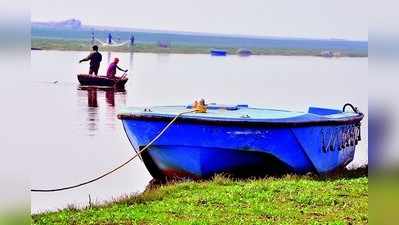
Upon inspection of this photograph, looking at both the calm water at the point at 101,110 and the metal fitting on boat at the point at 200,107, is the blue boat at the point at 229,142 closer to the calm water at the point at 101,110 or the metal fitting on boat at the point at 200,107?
the metal fitting on boat at the point at 200,107

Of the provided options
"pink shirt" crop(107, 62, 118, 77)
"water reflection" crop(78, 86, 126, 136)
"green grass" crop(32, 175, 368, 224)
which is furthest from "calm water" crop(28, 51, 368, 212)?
"green grass" crop(32, 175, 368, 224)

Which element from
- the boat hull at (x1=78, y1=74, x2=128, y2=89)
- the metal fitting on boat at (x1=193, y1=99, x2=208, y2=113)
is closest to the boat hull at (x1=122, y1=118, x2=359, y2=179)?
the metal fitting on boat at (x1=193, y1=99, x2=208, y2=113)

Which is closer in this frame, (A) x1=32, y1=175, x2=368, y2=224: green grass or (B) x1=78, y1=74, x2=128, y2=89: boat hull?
(A) x1=32, y1=175, x2=368, y2=224: green grass

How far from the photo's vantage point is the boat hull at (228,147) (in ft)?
30.7

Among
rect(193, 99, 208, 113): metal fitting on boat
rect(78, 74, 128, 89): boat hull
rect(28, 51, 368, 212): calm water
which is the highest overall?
rect(193, 99, 208, 113): metal fitting on boat

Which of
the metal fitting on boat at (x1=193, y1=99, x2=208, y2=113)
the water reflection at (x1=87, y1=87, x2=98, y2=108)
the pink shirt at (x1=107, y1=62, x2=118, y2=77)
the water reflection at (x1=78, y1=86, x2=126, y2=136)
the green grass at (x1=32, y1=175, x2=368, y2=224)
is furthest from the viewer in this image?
the pink shirt at (x1=107, y1=62, x2=118, y2=77)

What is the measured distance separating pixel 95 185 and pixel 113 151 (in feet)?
10.2

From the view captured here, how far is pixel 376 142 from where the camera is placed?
233cm

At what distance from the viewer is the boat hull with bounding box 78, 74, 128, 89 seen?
22.5 m

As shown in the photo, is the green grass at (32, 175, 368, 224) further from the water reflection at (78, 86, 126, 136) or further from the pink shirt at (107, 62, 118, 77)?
the pink shirt at (107, 62, 118, 77)

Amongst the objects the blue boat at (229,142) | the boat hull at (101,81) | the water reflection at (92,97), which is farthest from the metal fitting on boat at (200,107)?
the boat hull at (101,81)

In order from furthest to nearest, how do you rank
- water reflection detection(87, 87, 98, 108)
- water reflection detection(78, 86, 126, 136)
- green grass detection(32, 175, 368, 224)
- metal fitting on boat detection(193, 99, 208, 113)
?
water reflection detection(87, 87, 98, 108) → water reflection detection(78, 86, 126, 136) → metal fitting on boat detection(193, 99, 208, 113) → green grass detection(32, 175, 368, 224)

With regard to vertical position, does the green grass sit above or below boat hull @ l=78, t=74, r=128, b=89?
below

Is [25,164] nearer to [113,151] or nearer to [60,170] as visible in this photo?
[60,170]
